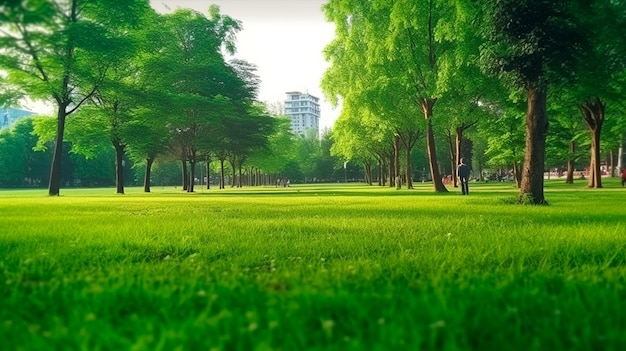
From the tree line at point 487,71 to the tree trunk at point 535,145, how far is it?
3 cm

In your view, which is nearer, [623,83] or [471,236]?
[471,236]

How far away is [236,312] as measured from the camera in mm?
2928

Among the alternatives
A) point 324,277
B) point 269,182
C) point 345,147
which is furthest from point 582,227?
point 269,182

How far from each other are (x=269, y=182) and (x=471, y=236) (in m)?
102

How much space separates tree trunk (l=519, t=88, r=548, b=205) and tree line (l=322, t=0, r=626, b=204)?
1.3 inches

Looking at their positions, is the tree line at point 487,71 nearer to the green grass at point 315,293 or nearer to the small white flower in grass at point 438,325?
the green grass at point 315,293

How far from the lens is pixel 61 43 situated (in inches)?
256

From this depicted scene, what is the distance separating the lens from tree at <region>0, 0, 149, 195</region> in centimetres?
426

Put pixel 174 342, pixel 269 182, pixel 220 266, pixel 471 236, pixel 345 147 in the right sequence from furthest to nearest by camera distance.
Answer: pixel 269 182 < pixel 345 147 < pixel 471 236 < pixel 220 266 < pixel 174 342

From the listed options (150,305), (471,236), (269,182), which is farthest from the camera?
(269,182)

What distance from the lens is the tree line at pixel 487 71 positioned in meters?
13.9

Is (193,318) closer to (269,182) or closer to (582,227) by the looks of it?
(582,227)

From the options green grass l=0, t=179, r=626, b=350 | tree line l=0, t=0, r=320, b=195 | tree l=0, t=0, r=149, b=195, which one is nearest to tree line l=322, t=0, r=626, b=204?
green grass l=0, t=179, r=626, b=350

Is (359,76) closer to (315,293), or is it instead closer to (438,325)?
(315,293)
